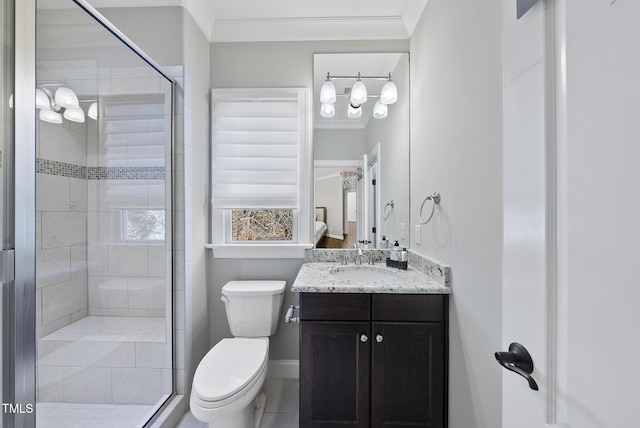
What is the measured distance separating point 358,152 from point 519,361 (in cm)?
165

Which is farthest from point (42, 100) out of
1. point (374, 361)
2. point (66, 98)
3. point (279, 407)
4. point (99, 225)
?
point (279, 407)

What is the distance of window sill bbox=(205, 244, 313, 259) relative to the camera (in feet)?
6.42

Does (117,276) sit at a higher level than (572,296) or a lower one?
lower

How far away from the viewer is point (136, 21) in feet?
5.48

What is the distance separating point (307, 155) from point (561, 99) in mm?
1637

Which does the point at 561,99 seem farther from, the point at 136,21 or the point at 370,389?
the point at 136,21

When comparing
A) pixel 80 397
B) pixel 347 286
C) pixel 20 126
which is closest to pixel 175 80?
pixel 20 126

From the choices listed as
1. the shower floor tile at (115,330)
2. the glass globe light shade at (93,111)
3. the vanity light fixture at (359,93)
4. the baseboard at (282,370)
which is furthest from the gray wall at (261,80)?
the glass globe light shade at (93,111)

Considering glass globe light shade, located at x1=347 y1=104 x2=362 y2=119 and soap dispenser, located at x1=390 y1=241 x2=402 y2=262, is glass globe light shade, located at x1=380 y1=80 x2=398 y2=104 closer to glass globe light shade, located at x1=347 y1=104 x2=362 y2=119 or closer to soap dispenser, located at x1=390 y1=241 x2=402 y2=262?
glass globe light shade, located at x1=347 y1=104 x2=362 y2=119

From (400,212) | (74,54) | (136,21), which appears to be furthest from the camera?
(400,212)

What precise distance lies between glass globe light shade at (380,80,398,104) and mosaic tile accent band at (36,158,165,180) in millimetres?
1564

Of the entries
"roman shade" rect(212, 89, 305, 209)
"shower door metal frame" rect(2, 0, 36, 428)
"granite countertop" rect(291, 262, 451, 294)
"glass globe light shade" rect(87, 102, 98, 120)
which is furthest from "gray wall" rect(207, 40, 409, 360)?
"shower door metal frame" rect(2, 0, 36, 428)

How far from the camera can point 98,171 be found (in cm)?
150

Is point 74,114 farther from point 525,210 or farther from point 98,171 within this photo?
point 525,210
